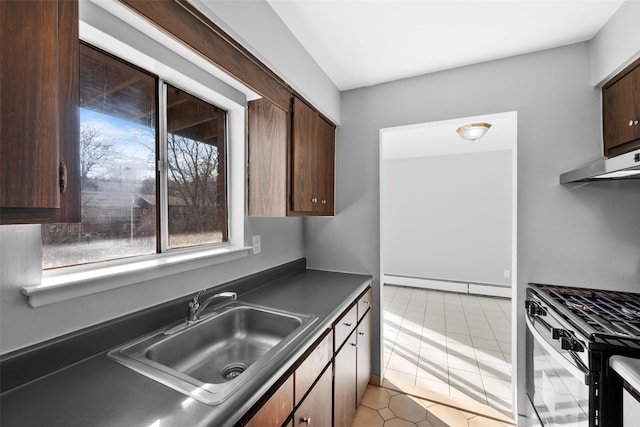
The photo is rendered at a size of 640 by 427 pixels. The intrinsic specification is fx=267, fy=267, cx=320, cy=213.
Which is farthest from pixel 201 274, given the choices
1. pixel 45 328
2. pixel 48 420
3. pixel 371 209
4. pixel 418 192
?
pixel 418 192

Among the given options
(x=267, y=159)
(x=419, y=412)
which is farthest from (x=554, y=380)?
(x=267, y=159)

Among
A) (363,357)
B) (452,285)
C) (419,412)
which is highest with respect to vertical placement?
(363,357)

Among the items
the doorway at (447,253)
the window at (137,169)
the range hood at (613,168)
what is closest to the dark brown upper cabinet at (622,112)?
the range hood at (613,168)

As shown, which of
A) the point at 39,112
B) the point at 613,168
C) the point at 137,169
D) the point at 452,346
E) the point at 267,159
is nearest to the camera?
the point at 39,112

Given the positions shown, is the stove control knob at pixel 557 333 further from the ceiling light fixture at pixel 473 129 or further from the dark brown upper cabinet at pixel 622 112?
the ceiling light fixture at pixel 473 129

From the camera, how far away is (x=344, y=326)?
1.51m

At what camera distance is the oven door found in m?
1.12

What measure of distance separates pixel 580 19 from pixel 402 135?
2041mm

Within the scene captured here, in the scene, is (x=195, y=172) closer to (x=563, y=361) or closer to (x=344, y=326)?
(x=344, y=326)

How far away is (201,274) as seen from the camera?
138 cm

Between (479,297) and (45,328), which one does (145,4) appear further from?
(479,297)

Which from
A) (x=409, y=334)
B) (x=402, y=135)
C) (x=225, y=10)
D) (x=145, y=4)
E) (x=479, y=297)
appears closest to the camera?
(x=145, y=4)

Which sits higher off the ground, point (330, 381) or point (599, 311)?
point (599, 311)

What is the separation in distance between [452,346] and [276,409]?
2.51 metres
